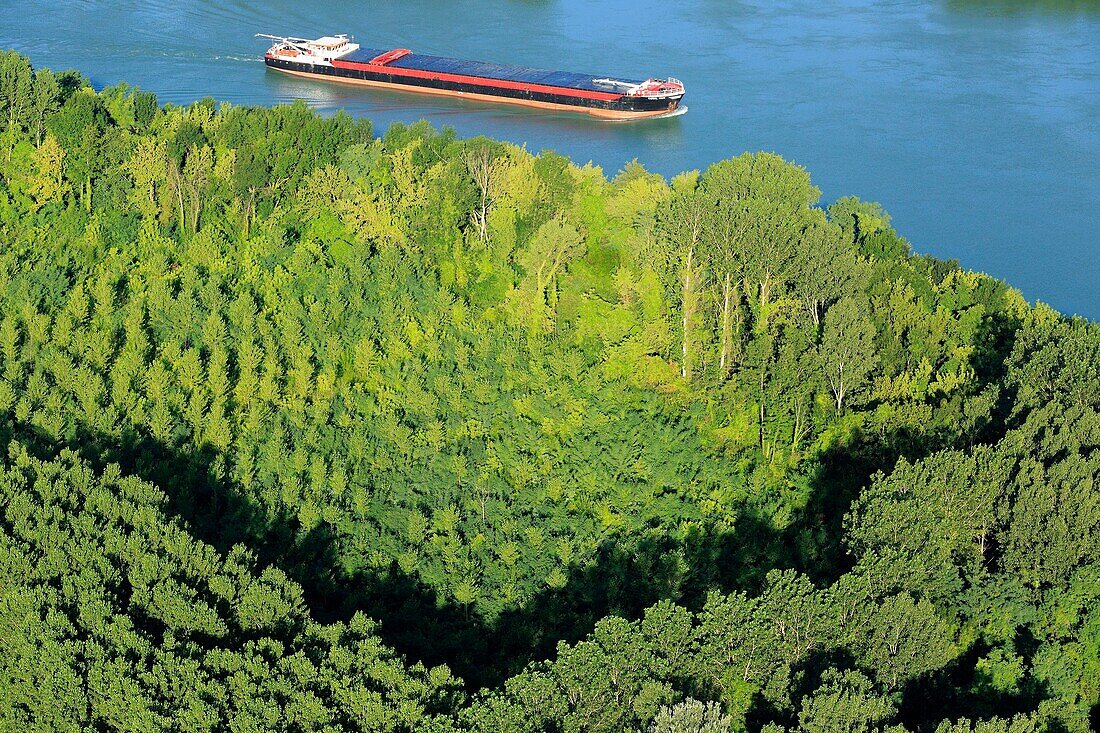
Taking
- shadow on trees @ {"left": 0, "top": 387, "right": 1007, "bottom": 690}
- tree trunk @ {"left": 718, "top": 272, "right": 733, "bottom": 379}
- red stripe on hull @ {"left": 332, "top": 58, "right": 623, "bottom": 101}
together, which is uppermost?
red stripe on hull @ {"left": 332, "top": 58, "right": 623, "bottom": 101}

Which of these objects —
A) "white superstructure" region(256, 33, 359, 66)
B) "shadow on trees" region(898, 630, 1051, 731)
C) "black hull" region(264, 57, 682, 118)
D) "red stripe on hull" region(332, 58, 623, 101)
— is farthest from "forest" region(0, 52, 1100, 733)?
"white superstructure" region(256, 33, 359, 66)

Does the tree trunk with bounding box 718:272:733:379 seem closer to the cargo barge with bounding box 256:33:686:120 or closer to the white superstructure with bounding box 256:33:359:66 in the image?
the cargo barge with bounding box 256:33:686:120

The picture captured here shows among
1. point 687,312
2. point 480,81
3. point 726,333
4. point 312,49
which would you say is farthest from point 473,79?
point 726,333

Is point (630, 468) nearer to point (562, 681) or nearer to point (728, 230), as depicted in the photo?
point (728, 230)

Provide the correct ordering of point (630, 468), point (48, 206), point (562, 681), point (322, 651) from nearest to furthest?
point (562, 681) → point (322, 651) → point (630, 468) → point (48, 206)

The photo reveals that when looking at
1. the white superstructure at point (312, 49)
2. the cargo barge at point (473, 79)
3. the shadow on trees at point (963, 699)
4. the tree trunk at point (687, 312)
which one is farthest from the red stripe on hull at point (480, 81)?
the shadow on trees at point (963, 699)

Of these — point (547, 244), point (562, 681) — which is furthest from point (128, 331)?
point (562, 681)

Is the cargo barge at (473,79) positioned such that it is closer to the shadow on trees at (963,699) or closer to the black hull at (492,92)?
the black hull at (492,92)

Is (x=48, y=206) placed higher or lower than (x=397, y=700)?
higher
